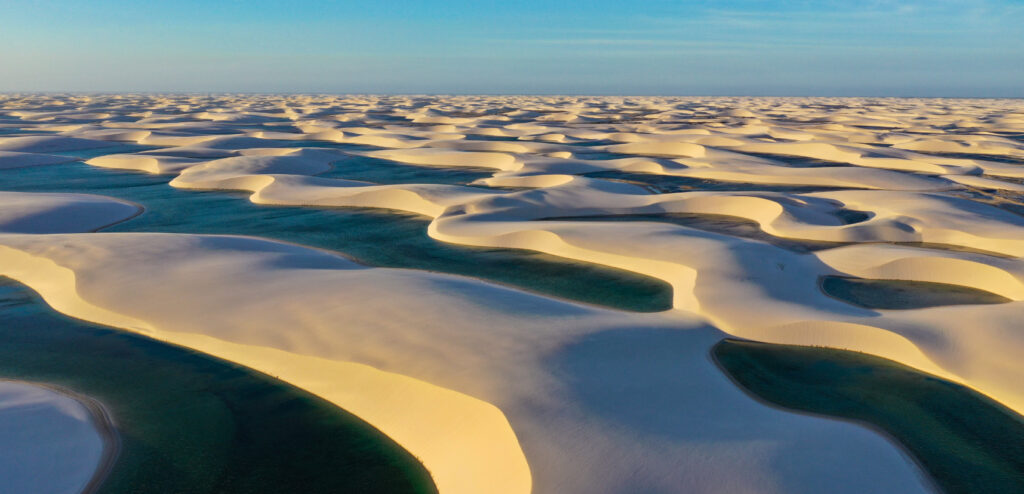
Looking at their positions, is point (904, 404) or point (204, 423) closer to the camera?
point (204, 423)

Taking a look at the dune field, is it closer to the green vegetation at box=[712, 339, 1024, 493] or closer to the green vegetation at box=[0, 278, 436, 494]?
the green vegetation at box=[712, 339, 1024, 493]

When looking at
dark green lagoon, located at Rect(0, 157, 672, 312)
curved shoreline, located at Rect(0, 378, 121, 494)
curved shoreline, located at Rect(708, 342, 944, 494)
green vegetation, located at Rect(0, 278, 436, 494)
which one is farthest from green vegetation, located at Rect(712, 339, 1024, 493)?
curved shoreline, located at Rect(0, 378, 121, 494)

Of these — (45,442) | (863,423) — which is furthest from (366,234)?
(863,423)

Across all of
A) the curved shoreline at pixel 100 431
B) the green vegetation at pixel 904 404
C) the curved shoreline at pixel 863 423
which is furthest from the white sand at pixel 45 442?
the green vegetation at pixel 904 404

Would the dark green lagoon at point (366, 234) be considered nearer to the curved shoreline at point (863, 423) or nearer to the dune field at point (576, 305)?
the dune field at point (576, 305)

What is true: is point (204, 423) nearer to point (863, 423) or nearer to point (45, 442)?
point (45, 442)

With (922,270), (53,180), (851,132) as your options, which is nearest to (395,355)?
(922,270)
